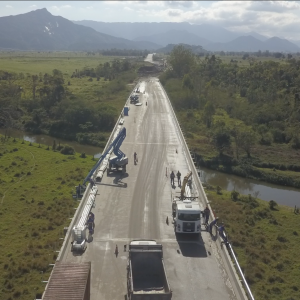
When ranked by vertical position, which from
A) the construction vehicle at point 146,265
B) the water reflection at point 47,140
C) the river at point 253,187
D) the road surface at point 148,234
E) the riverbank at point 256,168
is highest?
the construction vehicle at point 146,265

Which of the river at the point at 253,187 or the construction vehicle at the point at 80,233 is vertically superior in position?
the construction vehicle at the point at 80,233

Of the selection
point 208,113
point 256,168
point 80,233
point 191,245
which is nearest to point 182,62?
point 208,113

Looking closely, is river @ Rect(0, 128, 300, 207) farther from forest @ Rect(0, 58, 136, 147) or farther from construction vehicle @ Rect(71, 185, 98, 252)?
construction vehicle @ Rect(71, 185, 98, 252)

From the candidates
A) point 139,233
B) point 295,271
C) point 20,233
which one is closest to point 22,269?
point 20,233

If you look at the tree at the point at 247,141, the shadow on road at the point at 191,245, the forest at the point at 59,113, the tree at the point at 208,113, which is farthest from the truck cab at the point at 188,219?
the tree at the point at 208,113

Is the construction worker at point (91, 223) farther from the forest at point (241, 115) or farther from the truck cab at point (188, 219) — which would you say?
the forest at point (241, 115)

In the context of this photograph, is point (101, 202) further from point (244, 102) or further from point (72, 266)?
point (244, 102)
